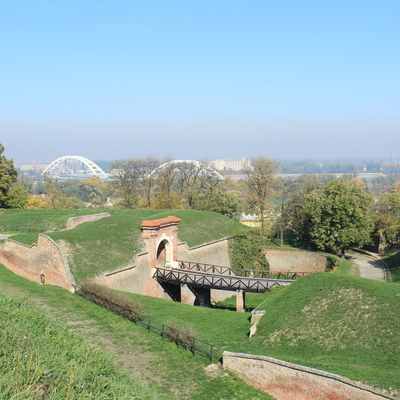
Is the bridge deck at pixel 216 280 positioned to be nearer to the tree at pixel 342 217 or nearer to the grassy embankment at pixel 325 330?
the grassy embankment at pixel 325 330

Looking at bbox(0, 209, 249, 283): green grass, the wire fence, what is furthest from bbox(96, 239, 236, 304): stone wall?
the wire fence

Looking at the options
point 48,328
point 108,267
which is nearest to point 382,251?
point 108,267

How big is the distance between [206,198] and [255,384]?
134 ft

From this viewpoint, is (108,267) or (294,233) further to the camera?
(294,233)

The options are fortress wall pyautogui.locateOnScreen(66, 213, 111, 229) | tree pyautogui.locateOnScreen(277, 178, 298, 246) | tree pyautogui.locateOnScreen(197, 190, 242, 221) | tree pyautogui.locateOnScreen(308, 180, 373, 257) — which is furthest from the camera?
tree pyautogui.locateOnScreen(197, 190, 242, 221)

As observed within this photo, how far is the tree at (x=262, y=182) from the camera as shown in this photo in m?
46.0

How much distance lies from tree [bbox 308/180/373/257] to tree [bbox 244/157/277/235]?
20.4 feet

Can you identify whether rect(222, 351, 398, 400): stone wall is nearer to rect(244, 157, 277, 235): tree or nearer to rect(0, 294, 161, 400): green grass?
rect(0, 294, 161, 400): green grass

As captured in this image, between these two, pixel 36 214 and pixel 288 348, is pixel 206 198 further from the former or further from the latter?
pixel 288 348

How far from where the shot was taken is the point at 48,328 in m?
13.8

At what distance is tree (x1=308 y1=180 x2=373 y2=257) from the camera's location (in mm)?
39312

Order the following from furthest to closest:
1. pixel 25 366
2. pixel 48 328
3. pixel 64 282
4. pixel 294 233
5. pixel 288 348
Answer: pixel 294 233, pixel 64 282, pixel 288 348, pixel 48 328, pixel 25 366

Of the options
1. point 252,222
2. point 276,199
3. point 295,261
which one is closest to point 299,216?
point 276,199

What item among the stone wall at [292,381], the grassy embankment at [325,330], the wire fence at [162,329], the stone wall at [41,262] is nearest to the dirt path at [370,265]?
the grassy embankment at [325,330]
